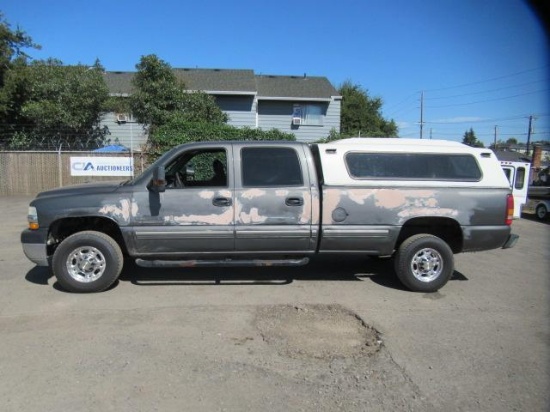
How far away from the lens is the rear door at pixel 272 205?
19.4ft

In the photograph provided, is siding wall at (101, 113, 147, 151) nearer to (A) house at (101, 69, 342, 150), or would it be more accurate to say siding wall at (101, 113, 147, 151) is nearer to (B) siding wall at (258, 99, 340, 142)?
(A) house at (101, 69, 342, 150)

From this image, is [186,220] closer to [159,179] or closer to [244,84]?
[159,179]

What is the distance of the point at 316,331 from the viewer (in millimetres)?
4746

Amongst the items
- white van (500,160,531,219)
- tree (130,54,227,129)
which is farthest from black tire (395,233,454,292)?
tree (130,54,227,129)

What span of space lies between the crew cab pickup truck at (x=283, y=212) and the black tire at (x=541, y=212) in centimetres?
1211

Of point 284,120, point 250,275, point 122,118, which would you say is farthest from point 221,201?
point 284,120

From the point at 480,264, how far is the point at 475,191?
2.43 m

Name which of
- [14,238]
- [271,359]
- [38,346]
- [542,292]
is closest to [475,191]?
[542,292]

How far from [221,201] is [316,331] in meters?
2.07

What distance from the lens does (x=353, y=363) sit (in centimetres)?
405

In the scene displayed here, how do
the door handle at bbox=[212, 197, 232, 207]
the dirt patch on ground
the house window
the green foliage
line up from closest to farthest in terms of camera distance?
the dirt patch on ground → the door handle at bbox=[212, 197, 232, 207] → the green foliage → the house window

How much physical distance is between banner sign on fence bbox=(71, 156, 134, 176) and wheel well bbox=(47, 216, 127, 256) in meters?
10.5

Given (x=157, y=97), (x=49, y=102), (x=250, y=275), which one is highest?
(x=157, y=97)

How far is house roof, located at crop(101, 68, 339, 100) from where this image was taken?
24.2m
